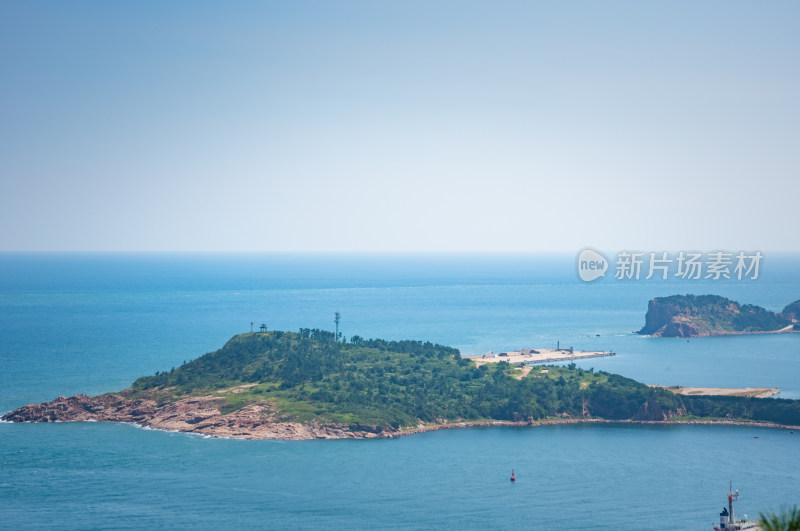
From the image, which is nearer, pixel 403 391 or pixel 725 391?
pixel 403 391

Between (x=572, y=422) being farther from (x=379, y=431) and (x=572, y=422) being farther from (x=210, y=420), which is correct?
(x=210, y=420)

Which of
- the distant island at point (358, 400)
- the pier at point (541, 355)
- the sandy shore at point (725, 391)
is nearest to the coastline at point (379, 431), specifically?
the distant island at point (358, 400)

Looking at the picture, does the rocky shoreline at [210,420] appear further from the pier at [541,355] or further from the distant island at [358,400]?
the pier at [541,355]

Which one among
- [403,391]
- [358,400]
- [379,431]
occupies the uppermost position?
[403,391]

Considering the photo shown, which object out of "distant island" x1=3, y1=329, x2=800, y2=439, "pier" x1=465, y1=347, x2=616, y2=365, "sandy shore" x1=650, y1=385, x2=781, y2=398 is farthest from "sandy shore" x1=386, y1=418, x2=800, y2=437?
"pier" x1=465, y1=347, x2=616, y2=365

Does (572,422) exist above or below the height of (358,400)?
below

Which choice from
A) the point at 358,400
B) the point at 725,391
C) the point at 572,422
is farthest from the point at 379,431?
the point at 725,391

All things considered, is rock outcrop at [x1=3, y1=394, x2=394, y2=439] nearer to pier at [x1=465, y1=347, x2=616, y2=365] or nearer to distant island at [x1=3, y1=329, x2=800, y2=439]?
distant island at [x1=3, y1=329, x2=800, y2=439]
